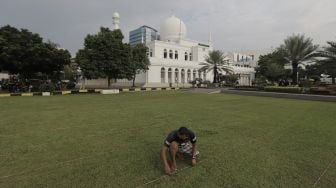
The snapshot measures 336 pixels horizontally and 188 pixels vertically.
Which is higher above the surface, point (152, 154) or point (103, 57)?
point (103, 57)

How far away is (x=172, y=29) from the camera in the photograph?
47531 millimetres

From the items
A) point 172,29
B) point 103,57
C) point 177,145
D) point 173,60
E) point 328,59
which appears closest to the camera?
point 177,145

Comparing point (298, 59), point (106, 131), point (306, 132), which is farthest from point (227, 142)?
point (298, 59)

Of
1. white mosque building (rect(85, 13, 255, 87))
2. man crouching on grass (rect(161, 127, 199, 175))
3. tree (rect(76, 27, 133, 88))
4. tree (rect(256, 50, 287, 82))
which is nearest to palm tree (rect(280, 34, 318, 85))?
tree (rect(256, 50, 287, 82))

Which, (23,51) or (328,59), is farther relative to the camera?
(23,51)

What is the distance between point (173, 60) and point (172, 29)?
31.8 feet

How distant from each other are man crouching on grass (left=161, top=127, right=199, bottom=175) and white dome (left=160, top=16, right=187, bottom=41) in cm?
4566

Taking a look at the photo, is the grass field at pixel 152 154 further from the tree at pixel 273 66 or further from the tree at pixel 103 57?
the tree at pixel 273 66

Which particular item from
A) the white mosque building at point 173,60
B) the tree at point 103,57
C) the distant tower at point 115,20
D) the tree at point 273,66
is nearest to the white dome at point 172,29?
the white mosque building at point 173,60

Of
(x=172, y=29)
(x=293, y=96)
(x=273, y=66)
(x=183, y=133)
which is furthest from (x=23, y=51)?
(x=273, y=66)

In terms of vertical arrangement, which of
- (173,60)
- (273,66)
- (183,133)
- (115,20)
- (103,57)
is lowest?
(183,133)

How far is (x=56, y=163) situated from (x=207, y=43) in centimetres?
5421

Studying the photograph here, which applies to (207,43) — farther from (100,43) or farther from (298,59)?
(100,43)

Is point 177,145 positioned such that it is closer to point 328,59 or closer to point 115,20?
point 328,59
